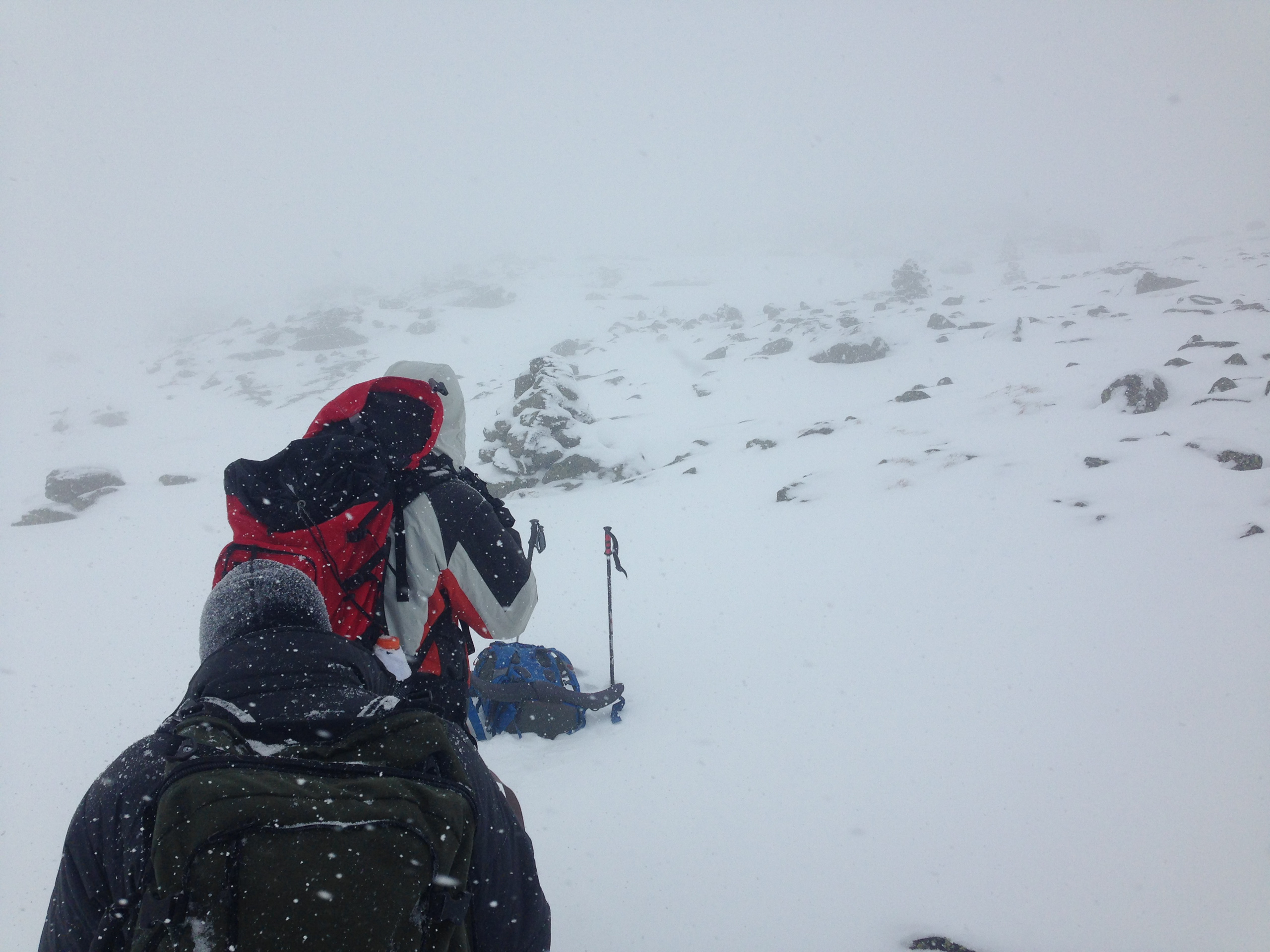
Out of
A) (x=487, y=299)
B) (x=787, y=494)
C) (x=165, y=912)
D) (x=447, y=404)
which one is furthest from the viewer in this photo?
(x=487, y=299)

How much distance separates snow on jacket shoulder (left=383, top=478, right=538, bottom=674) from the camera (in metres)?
2.88

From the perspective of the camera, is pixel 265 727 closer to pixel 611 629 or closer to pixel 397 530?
pixel 397 530

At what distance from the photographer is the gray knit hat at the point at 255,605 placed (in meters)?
1.71

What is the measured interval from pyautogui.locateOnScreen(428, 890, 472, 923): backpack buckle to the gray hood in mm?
2406

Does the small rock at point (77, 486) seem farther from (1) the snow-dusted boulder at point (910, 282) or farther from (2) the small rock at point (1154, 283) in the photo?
(2) the small rock at point (1154, 283)

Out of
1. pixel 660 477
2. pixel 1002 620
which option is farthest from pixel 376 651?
pixel 660 477

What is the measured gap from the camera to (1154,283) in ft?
85.7

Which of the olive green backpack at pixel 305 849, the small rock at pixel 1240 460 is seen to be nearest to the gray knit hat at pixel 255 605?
the olive green backpack at pixel 305 849

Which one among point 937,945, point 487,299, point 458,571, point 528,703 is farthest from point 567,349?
point 937,945

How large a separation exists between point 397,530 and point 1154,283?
35.0 metres

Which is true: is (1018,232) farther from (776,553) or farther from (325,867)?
(325,867)

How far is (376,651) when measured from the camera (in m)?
2.67

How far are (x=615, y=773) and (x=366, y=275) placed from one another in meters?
83.7

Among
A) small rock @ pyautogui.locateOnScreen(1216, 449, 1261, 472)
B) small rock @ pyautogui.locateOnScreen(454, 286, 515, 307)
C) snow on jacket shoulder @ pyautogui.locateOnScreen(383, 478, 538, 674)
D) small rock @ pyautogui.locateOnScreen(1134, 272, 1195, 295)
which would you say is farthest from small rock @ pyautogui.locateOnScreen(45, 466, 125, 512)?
small rock @ pyautogui.locateOnScreen(1134, 272, 1195, 295)
